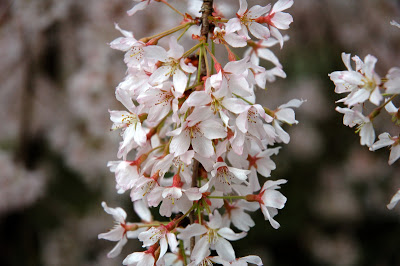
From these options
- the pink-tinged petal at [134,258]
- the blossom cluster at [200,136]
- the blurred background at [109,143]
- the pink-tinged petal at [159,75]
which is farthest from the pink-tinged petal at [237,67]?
the blurred background at [109,143]

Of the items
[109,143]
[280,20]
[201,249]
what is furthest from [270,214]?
[109,143]

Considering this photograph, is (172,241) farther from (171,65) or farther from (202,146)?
(171,65)

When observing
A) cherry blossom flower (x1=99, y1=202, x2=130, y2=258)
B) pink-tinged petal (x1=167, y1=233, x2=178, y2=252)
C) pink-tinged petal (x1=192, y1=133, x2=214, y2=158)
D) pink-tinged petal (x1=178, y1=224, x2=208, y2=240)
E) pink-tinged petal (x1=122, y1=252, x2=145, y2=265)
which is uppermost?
pink-tinged petal (x1=192, y1=133, x2=214, y2=158)

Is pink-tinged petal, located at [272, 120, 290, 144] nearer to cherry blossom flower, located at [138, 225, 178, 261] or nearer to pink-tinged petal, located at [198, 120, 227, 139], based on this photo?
pink-tinged petal, located at [198, 120, 227, 139]

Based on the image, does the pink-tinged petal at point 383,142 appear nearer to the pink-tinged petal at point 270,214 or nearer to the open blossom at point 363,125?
the open blossom at point 363,125

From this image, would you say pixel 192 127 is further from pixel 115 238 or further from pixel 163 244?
pixel 115 238

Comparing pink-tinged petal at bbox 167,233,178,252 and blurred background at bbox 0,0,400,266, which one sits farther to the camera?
blurred background at bbox 0,0,400,266

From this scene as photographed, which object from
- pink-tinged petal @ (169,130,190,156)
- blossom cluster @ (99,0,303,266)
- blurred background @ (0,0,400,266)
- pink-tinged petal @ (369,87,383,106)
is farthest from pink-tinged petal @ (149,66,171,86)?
blurred background @ (0,0,400,266)

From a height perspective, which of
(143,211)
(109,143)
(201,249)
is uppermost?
(201,249)

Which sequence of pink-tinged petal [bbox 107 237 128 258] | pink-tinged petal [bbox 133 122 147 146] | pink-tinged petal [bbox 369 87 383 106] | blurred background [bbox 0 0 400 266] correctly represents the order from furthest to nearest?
1. blurred background [bbox 0 0 400 266]
2. pink-tinged petal [bbox 107 237 128 258]
3. pink-tinged petal [bbox 133 122 147 146]
4. pink-tinged petal [bbox 369 87 383 106]
